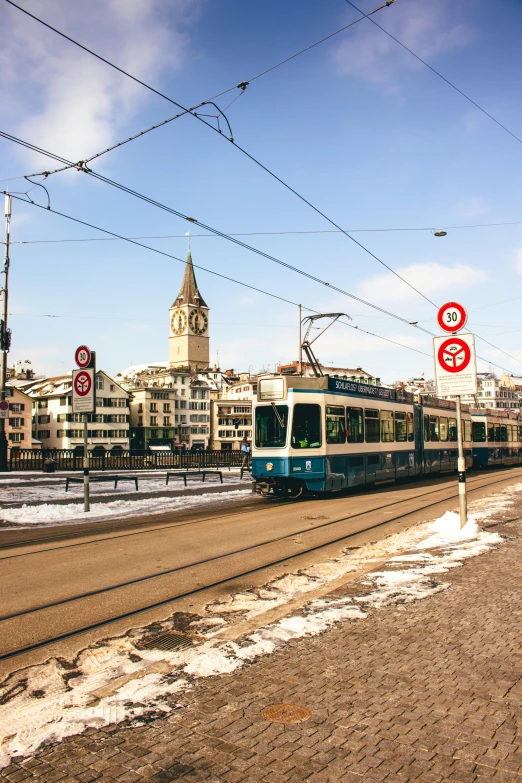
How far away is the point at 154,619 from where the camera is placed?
6.04 metres

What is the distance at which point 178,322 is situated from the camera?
158 metres

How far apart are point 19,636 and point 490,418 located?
106ft

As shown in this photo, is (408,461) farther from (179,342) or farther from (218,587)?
(179,342)

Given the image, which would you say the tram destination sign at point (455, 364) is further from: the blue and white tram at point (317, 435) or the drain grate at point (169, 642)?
the blue and white tram at point (317, 435)

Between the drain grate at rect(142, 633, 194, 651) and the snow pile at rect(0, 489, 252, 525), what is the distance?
8.86 metres

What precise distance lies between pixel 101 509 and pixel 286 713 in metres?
12.6

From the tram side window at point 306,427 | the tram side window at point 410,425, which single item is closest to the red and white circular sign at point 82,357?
the tram side window at point 306,427

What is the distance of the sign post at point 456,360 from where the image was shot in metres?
10.1

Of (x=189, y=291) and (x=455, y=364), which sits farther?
(x=189, y=291)

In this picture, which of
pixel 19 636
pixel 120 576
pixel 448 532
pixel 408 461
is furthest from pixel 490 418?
Answer: pixel 19 636

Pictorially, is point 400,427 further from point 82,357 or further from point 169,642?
point 169,642

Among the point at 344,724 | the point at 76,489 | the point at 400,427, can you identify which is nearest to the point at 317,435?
the point at 400,427

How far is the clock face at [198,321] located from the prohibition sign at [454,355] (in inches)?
5770

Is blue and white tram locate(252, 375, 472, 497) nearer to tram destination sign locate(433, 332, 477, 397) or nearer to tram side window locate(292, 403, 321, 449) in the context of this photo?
tram side window locate(292, 403, 321, 449)
